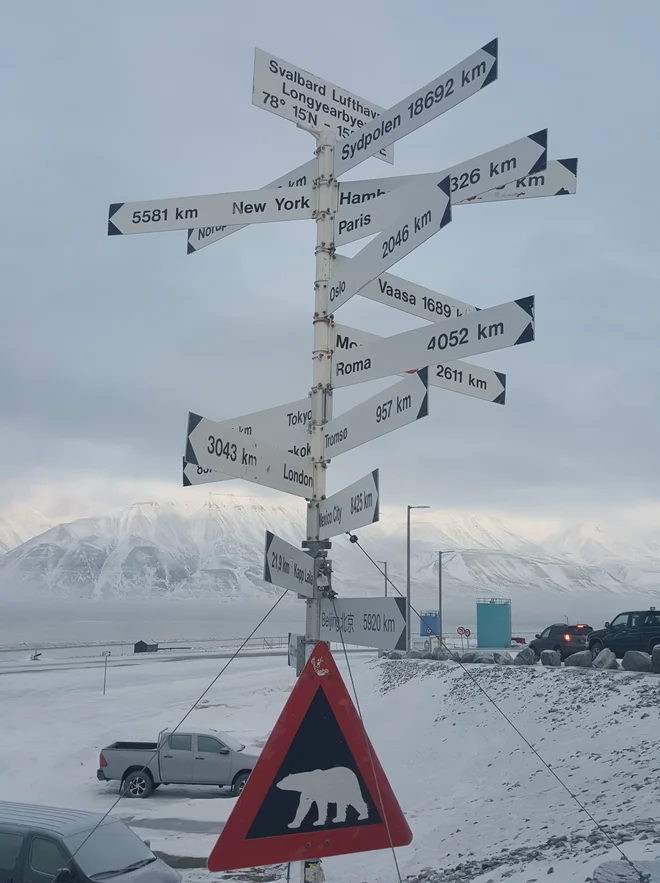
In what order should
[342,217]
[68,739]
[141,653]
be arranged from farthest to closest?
[141,653], [68,739], [342,217]

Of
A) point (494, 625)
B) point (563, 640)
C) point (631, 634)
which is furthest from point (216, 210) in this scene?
point (494, 625)

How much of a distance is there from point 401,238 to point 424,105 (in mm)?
1043

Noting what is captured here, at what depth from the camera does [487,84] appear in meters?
4.47

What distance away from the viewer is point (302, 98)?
5.67 metres

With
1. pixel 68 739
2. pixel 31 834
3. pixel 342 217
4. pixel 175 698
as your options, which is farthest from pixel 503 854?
pixel 175 698

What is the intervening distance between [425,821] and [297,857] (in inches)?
293

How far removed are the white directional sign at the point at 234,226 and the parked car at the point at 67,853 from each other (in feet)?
16.5

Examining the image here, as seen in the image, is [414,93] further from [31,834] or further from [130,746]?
[130,746]

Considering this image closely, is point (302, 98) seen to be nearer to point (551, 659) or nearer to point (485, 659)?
point (551, 659)

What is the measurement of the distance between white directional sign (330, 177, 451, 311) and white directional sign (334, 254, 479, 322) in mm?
526

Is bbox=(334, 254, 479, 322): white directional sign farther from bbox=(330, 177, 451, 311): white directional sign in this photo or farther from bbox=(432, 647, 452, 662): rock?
bbox=(432, 647, 452, 662): rock

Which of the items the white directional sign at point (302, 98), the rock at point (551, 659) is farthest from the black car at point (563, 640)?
the white directional sign at point (302, 98)

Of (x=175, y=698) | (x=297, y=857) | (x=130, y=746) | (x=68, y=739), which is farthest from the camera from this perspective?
(x=175, y=698)

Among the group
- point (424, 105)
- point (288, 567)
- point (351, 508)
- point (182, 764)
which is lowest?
point (182, 764)
